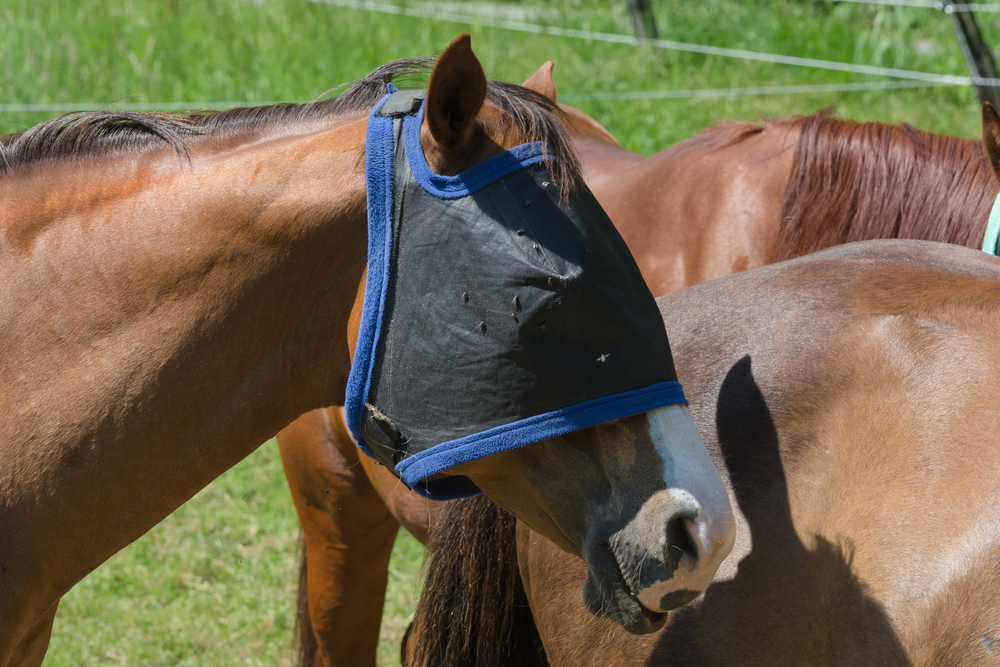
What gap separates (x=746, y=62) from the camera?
7234 mm

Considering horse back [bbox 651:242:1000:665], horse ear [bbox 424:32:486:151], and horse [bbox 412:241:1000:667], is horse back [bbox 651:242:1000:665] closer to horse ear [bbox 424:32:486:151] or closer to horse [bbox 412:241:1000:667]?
horse [bbox 412:241:1000:667]

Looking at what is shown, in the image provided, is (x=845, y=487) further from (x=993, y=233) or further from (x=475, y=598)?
(x=993, y=233)

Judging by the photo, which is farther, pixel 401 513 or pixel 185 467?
pixel 401 513

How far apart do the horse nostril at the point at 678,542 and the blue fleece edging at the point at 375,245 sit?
1.52 feet

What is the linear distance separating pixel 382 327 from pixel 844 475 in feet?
2.20

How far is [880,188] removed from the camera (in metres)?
2.19

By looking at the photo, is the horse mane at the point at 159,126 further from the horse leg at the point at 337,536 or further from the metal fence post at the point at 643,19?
the metal fence post at the point at 643,19

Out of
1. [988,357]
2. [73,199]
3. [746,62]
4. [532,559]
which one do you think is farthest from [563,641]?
[746,62]

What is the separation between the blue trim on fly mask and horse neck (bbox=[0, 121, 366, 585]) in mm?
55

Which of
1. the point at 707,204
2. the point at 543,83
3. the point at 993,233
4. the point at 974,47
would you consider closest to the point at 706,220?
the point at 707,204

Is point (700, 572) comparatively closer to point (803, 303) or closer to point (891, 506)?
point (891, 506)

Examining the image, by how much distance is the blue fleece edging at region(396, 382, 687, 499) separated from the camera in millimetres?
1142

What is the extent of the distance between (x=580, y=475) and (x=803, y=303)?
0.47 meters

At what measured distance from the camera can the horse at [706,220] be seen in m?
2.17
